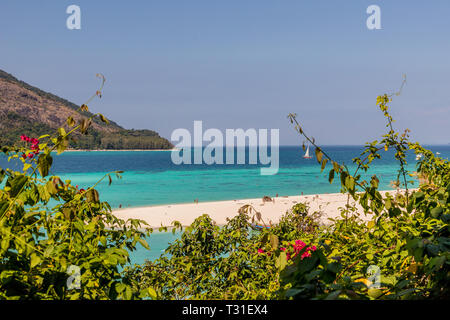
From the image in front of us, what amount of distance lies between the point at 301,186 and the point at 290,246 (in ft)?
186

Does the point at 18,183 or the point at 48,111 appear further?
the point at 48,111

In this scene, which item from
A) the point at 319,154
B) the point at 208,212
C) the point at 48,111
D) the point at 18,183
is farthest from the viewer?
the point at 48,111

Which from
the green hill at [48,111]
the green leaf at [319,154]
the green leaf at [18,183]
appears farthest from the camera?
the green hill at [48,111]

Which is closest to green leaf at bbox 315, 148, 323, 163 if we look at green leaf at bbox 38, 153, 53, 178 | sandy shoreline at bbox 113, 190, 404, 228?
green leaf at bbox 38, 153, 53, 178

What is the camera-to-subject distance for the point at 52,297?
1.49 meters

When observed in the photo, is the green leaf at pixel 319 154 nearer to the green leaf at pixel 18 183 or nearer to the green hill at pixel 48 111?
the green leaf at pixel 18 183

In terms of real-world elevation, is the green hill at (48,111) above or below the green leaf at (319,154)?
above

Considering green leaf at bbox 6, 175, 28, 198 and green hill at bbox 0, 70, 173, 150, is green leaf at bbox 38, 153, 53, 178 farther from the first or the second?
green hill at bbox 0, 70, 173, 150

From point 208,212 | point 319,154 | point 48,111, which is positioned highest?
point 48,111

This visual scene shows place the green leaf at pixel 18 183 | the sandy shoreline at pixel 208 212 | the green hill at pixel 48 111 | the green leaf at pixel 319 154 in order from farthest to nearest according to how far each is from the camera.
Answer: the green hill at pixel 48 111
the sandy shoreline at pixel 208 212
the green leaf at pixel 319 154
the green leaf at pixel 18 183

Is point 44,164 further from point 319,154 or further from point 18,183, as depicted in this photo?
point 319,154

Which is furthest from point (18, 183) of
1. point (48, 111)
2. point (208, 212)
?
point (48, 111)

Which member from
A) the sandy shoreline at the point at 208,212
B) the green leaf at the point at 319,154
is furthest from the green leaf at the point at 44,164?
the sandy shoreline at the point at 208,212
